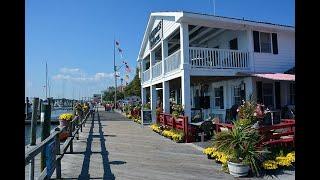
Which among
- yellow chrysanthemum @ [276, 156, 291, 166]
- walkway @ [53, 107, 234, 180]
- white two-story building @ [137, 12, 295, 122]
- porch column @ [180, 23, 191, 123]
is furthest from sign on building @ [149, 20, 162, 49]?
yellow chrysanthemum @ [276, 156, 291, 166]

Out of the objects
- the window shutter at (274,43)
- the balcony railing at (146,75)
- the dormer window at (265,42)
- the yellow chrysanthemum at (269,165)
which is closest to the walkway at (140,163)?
the yellow chrysanthemum at (269,165)

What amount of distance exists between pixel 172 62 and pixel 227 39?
13.2 ft

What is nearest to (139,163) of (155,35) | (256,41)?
(256,41)

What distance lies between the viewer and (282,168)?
845 cm

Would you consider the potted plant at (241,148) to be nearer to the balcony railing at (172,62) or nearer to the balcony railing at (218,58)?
the balcony railing at (218,58)

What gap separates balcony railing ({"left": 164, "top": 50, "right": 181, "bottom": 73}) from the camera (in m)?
17.2

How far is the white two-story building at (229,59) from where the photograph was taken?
53.0ft

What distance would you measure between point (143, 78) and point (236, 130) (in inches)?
836

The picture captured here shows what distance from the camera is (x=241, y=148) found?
832 centimetres

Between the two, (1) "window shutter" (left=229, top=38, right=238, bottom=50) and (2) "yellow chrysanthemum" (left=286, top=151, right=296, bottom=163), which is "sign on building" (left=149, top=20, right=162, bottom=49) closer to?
(1) "window shutter" (left=229, top=38, right=238, bottom=50)

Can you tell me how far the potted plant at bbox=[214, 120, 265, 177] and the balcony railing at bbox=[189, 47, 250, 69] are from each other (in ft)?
25.7

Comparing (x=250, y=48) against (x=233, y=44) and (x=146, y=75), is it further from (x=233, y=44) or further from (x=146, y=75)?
(x=146, y=75)
